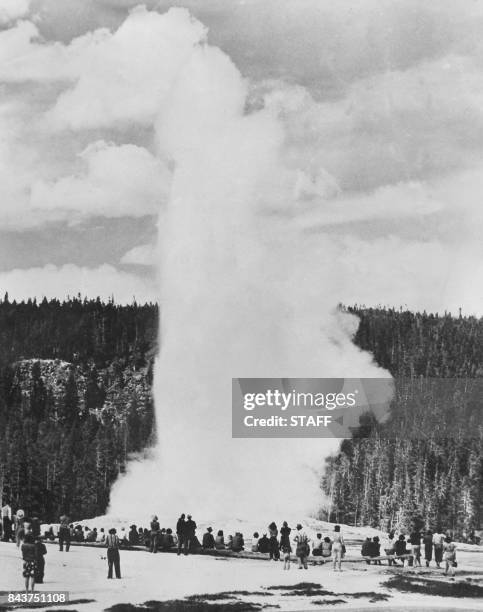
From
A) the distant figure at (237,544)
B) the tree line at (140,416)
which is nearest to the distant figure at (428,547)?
the distant figure at (237,544)

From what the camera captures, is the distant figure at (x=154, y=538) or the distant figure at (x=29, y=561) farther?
the distant figure at (x=154, y=538)

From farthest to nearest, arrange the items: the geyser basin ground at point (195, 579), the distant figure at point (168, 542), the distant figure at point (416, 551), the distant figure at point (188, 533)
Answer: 1. the distant figure at point (168, 542)
2. the distant figure at point (416, 551)
3. the distant figure at point (188, 533)
4. the geyser basin ground at point (195, 579)

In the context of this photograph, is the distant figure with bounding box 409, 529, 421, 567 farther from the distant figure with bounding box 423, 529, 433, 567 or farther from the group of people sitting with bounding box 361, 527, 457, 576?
the distant figure with bounding box 423, 529, 433, 567

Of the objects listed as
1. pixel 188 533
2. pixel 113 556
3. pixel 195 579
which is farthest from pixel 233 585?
pixel 188 533

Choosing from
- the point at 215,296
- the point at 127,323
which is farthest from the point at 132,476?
the point at 127,323

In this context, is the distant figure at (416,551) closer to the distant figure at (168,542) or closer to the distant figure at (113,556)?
the distant figure at (168,542)
